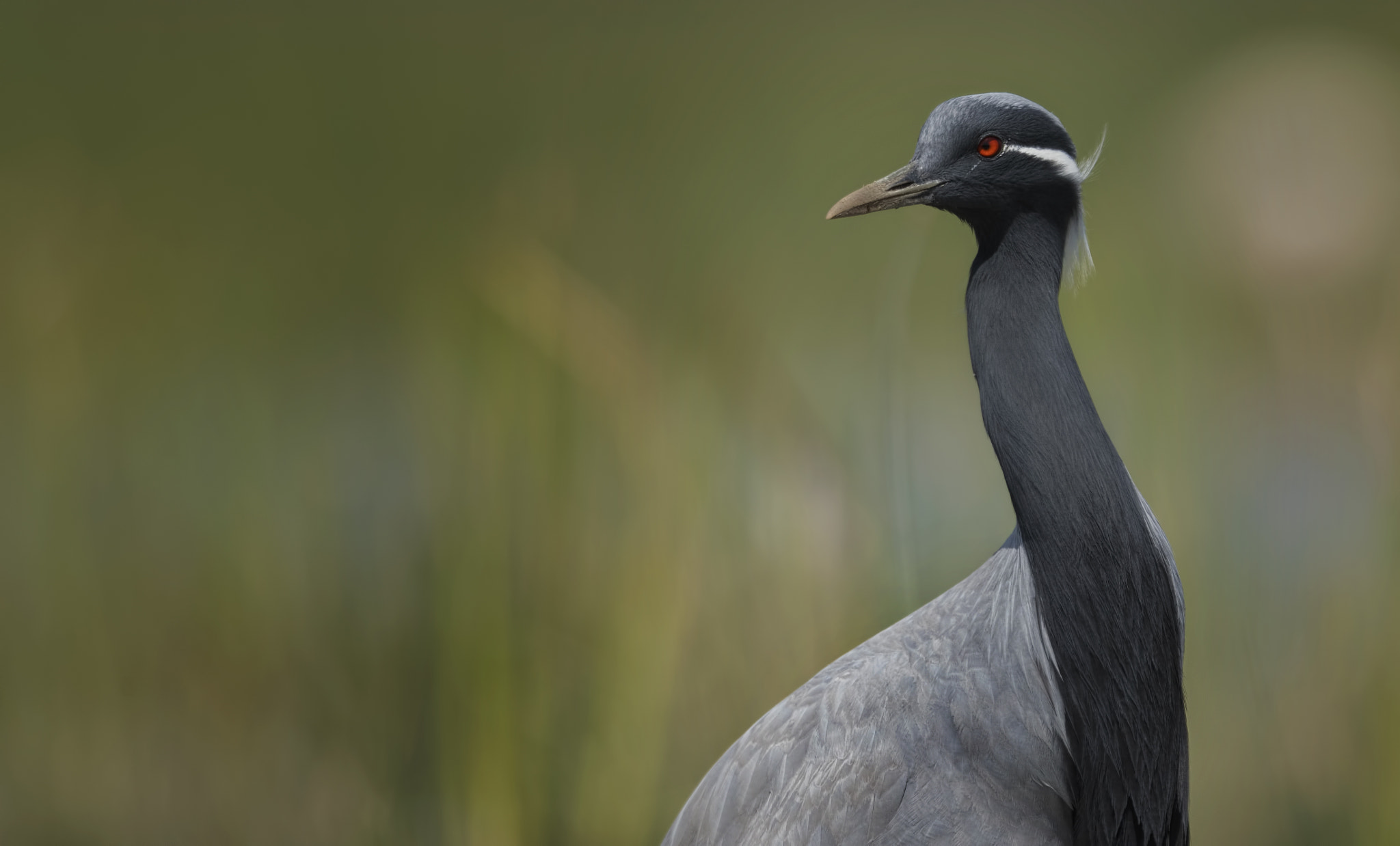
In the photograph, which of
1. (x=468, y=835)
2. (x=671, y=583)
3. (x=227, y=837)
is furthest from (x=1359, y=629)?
(x=227, y=837)

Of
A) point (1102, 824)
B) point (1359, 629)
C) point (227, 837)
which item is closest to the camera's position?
point (1102, 824)

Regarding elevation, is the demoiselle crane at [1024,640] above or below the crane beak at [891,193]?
below

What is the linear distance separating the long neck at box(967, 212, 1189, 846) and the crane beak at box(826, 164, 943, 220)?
10cm

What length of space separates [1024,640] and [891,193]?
61 centimetres

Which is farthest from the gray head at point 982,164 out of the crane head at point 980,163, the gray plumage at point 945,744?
the gray plumage at point 945,744

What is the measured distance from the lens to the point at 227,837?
265 centimetres

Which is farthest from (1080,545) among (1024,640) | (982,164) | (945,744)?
(982,164)

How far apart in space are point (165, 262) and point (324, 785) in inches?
57.8

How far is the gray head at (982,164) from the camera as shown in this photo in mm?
1282

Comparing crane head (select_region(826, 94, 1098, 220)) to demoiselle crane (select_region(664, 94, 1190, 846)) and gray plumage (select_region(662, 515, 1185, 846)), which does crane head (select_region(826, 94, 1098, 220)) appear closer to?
demoiselle crane (select_region(664, 94, 1190, 846))

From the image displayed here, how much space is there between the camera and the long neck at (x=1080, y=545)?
4.03ft

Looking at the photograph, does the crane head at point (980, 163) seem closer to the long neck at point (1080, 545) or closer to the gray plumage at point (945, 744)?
the long neck at point (1080, 545)

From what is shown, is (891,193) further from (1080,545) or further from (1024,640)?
(1024,640)

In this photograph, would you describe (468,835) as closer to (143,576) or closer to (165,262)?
(143,576)
